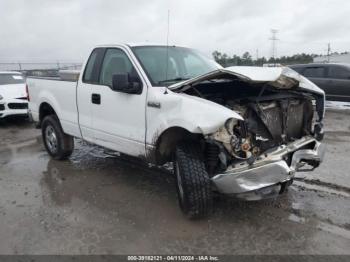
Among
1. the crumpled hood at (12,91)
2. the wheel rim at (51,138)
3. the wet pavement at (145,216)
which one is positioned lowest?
the wet pavement at (145,216)

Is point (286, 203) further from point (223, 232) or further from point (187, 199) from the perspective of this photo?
point (187, 199)

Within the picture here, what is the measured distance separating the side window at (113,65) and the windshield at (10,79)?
7585mm

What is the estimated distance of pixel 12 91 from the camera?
10.7 m

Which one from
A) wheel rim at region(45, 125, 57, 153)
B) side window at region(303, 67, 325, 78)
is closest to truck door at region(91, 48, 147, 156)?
wheel rim at region(45, 125, 57, 153)

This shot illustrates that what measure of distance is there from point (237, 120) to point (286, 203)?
4.94 ft

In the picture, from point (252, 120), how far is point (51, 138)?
158 inches

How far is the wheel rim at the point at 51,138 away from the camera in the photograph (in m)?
6.49

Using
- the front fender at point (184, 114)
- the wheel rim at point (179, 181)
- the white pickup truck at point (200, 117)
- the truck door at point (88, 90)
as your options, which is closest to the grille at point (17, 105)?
the white pickup truck at point (200, 117)

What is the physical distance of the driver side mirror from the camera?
4.34 metres

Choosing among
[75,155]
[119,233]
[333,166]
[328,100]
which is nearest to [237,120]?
[119,233]

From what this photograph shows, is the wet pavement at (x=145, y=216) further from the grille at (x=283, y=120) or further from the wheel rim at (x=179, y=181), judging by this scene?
the grille at (x=283, y=120)

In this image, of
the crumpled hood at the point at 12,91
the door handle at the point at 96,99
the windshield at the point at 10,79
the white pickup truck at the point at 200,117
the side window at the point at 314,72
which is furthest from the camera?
the side window at the point at 314,72

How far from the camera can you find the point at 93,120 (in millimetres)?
5301

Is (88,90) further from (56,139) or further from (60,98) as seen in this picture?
(56,139)
